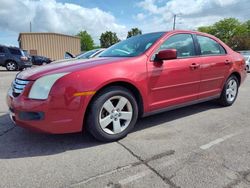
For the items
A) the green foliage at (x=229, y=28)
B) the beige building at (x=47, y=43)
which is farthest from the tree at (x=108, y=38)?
the beige building at (x=47, y=43)

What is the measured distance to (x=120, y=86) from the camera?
3.21 m

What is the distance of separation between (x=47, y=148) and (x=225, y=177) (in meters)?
2.10

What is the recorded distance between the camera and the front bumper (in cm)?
275

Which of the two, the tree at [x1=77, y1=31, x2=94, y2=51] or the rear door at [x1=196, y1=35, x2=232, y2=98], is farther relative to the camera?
the tree at [x1=77, y1=31, x2=94, y2=51]

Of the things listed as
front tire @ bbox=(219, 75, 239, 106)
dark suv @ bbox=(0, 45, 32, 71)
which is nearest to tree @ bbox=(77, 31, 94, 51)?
dark suv @ bbox=(0, 45, 32, 71)

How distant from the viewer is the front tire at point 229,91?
4820mm

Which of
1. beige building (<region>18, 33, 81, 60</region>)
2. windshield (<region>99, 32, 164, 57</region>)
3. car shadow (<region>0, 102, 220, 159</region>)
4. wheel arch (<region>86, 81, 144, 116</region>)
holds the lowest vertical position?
car shadow (<region>0, 102, 220, 159</region>)

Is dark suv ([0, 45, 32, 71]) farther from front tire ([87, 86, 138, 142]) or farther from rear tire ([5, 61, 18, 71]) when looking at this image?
front tire ([87, 86, 138, 142])

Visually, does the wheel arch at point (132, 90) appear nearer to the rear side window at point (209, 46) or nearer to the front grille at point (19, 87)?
the front grille at point (19, 87)

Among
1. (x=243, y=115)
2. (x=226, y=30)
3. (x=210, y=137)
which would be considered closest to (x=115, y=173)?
(x=210, y=137)

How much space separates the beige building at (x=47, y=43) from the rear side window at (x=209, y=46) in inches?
1337

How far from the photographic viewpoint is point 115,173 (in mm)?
2422

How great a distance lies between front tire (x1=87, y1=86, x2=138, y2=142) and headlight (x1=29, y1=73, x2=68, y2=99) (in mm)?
547

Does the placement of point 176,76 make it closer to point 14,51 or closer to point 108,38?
point 14,51
